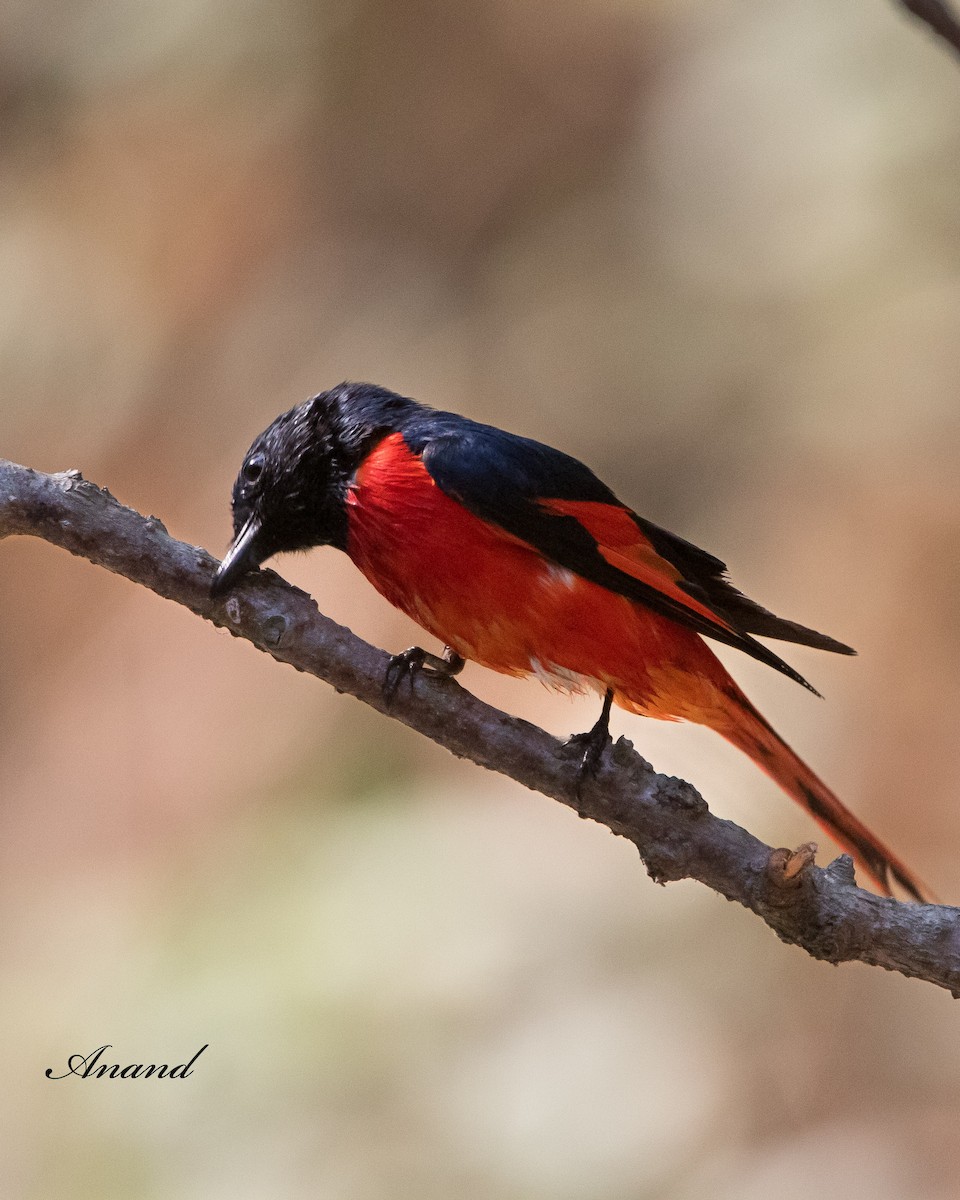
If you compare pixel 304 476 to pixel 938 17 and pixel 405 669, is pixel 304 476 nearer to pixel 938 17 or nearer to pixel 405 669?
pixel 405 669

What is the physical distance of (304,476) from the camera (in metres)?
3.38

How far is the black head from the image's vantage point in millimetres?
3357

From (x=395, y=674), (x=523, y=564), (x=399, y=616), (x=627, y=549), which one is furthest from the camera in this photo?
(x=399, y=616)

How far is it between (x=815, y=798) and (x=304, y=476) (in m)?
1.58

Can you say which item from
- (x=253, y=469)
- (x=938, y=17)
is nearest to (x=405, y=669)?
(x=253, y=469)

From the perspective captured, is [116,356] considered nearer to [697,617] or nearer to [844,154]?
[844,154]

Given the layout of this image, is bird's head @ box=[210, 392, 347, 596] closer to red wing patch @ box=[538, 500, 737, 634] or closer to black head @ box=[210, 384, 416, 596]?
black head @ box=[210, 384, 416, 596]

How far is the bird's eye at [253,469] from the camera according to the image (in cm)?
341

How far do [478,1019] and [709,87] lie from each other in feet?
16.0

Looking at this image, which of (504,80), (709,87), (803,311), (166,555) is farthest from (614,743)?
(504,80)

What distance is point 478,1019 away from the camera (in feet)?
17.3

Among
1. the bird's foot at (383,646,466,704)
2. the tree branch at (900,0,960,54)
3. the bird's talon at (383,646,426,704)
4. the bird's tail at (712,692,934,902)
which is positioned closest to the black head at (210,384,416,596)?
the bird's foot at (383,646,466,704)

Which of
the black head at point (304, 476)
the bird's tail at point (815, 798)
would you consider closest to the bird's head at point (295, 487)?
the black head at point (304, 476)

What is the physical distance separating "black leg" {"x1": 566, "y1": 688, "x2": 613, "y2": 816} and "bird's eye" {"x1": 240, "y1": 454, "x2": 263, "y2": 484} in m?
1.13
